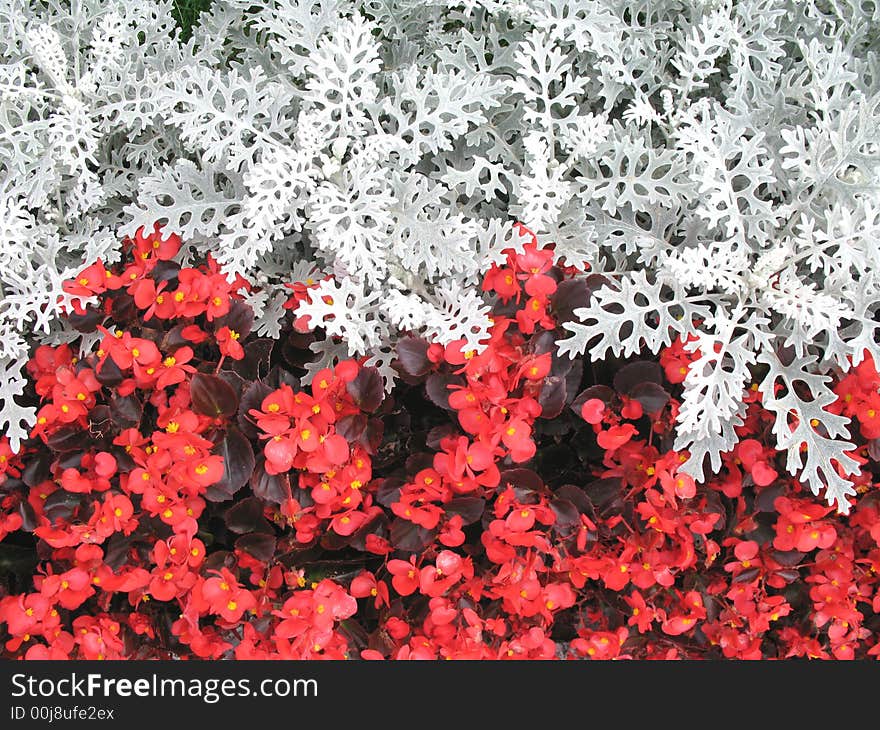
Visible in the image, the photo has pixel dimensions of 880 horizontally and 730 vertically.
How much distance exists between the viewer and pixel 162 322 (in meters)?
1.52

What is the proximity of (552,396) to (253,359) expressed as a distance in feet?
1.71

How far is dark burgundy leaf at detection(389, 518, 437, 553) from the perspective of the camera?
1.39 meters

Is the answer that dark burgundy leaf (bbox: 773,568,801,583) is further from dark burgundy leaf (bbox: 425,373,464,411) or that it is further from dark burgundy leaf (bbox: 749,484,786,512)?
dark burgundy leaf (bbox: 425,373,464,411)

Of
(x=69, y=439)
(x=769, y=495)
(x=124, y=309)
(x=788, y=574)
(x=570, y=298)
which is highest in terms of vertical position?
(x=124, y=309)

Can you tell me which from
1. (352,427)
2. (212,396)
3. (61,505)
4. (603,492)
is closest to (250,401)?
(212,396)

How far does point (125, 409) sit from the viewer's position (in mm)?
1405

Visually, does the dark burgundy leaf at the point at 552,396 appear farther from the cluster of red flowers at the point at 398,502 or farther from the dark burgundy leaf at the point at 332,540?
the dark burgundy leaf at the point at 332,540

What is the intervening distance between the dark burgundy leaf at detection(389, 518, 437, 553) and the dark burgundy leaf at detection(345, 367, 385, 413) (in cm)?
20

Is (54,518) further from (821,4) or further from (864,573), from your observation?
(821,4)

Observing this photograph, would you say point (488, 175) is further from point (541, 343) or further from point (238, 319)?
point (238, 319)

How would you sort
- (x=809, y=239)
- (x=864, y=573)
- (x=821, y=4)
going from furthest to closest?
(x=821, y=4) → (x=864, y=573) → (x=809, y=239)

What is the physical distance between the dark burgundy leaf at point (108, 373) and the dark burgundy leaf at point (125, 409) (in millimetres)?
35

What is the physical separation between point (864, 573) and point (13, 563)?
1.56 meters

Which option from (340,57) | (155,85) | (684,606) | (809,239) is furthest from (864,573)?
(155,85)
